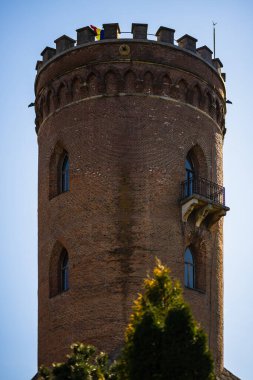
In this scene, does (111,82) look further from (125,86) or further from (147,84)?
(147,84)

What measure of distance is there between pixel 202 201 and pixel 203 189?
76 cm

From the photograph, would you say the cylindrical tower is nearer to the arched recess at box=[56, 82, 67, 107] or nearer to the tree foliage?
the arched recess at box=[56, 82, 67, 107]

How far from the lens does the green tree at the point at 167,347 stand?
86.4ft

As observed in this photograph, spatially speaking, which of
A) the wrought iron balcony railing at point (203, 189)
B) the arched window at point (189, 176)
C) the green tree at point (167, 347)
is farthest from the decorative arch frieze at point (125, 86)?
the green tree at point (167, 347)

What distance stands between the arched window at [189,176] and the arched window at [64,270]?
360 centimetres

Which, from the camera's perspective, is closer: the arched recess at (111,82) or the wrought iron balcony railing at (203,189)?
the wrought iron balcony railing at (203,189)

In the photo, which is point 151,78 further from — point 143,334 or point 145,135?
point 143,334

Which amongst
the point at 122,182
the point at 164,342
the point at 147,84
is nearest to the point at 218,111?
the point at 147,84

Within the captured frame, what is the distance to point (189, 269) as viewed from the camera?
3816 cm

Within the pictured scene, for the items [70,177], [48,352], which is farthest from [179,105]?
[48,352]

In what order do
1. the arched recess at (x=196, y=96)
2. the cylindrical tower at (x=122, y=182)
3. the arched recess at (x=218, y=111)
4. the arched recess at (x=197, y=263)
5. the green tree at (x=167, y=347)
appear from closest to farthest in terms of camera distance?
the green tree at (x=167, y=347) → the cylindrical tower at (x=122, y=182) → the arched recess at (x=197, y=263) → the arched recess at (x=196, y=96) → the arched recess at (x=218, y=111)

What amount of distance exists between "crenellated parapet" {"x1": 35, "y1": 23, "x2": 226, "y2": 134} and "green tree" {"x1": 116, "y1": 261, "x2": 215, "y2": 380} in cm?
1245

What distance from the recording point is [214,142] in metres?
39.8

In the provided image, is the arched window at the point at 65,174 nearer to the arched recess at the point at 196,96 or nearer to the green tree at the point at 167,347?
the arched recess at the point at 196,96
